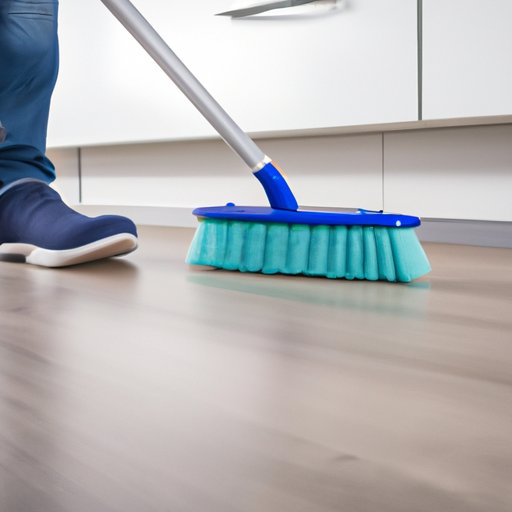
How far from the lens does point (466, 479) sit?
0.31 m

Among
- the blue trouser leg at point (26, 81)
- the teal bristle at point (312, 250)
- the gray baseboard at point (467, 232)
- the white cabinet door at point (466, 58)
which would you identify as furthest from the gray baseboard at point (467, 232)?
the blue trouser leg at point (26, 81)

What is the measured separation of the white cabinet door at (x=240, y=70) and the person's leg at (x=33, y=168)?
1.30ft

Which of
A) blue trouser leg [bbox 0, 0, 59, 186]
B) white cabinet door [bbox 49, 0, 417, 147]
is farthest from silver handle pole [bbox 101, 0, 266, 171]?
white cabinet door [bbox 49, 0, 417, 147]

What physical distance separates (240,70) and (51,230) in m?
0.61

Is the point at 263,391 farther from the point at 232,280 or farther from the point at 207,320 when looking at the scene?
the point at 232,280

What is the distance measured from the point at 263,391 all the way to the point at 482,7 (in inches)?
34.1

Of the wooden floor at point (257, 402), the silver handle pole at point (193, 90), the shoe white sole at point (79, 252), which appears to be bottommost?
the wooden floor at point (257, 402)

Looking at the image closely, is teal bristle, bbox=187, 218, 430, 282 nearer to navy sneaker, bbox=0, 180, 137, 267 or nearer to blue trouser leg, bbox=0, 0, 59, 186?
navy sneaker, bbox=0, 180, 137, 267

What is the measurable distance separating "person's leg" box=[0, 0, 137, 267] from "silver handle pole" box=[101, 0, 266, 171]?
0.62ft

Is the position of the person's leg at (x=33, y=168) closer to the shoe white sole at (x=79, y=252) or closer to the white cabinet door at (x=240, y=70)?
the shoe white sole at (x=79, y=252)

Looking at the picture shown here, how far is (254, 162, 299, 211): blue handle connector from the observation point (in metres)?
0.94

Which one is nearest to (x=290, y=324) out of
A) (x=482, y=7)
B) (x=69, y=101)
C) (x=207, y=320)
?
(x=207, y=320)

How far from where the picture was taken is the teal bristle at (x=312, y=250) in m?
0.84

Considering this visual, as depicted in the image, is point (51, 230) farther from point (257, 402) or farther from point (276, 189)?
point (257, 402)
